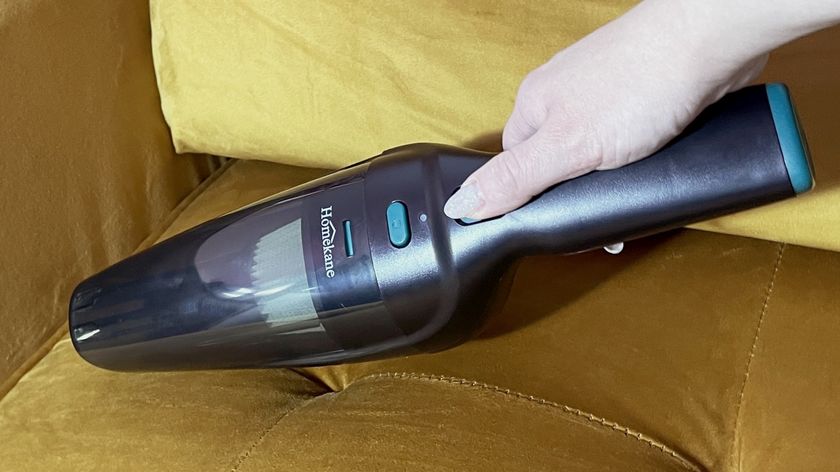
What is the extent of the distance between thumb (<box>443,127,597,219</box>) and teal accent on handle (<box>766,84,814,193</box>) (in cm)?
12

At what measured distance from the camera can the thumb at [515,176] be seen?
59 cm

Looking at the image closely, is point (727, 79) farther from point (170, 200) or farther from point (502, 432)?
point (170, 200)

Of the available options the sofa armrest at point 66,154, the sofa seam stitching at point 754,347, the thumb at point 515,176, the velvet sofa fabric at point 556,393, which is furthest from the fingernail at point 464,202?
the sofa armrest at point 66,154

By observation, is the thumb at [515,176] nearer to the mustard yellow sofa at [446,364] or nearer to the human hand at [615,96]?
the human hand at [615,96]

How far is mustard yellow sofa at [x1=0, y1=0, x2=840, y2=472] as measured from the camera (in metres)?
0.67

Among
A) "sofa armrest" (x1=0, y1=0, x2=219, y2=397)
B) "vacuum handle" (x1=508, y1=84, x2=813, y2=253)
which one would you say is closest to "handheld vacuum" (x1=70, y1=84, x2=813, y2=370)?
"vacuum handle" (x1=508, y1=84, x2=813, y2=253)

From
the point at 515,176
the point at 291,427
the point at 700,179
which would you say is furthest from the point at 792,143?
the point at 291,427

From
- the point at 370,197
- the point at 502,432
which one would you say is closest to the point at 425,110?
the point at 370,197

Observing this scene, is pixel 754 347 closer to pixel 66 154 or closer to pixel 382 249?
pixel 382 249

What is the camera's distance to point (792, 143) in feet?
1.86

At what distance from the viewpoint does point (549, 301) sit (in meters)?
0.79

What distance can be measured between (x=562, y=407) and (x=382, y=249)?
20 cm

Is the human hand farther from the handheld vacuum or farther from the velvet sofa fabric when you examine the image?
the velvet sofa fabric

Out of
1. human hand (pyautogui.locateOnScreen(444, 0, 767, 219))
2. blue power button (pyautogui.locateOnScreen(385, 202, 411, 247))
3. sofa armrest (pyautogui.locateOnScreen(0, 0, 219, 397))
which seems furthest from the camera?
sofa armrest (pyautogui.locateOnScreen(0, 0, 219, 397))
